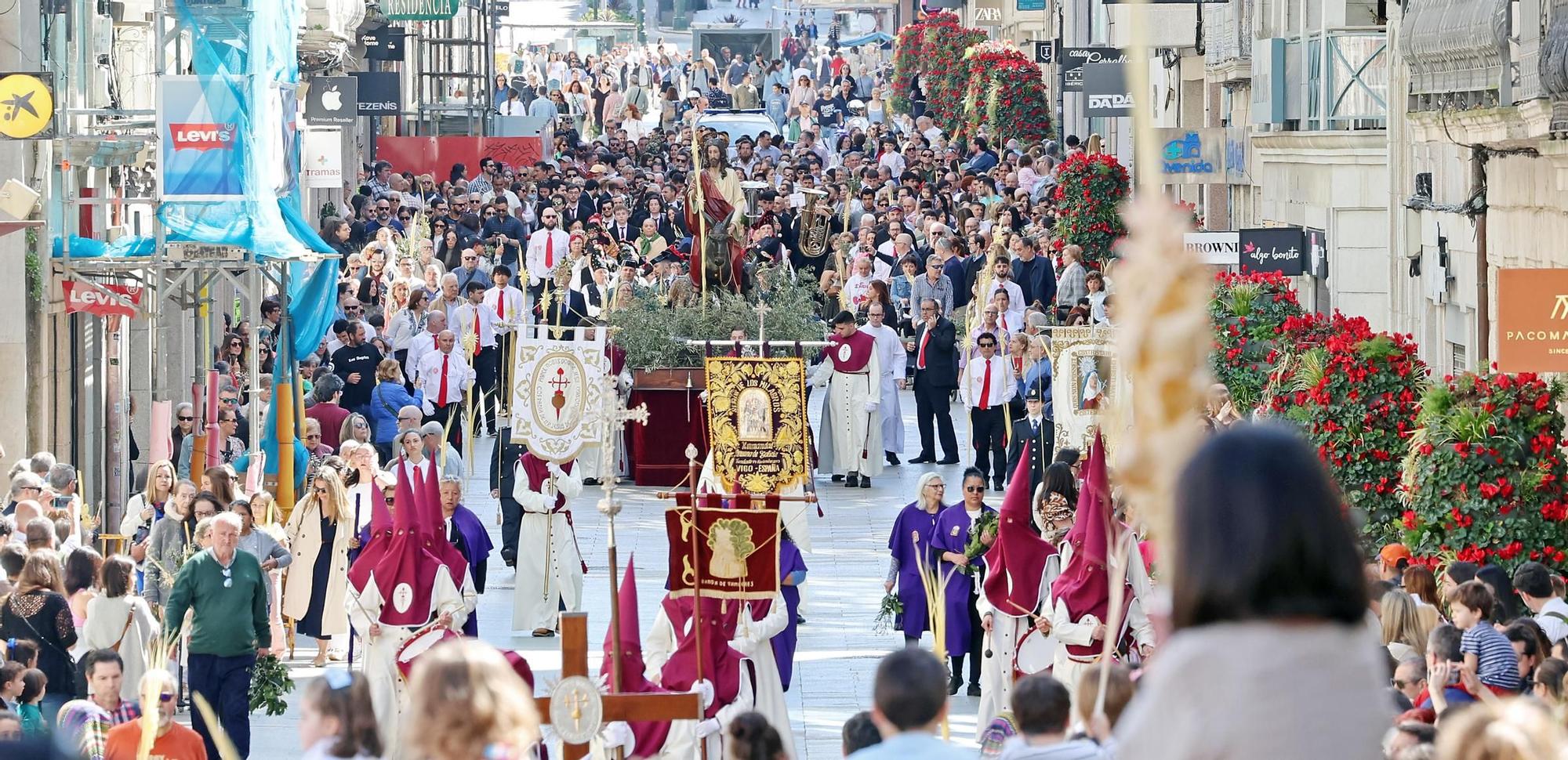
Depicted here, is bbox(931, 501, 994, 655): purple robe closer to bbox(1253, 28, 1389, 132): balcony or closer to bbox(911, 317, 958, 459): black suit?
bbox(911, 317, 958, 459): black suit

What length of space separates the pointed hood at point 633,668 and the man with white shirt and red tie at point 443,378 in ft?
39.2

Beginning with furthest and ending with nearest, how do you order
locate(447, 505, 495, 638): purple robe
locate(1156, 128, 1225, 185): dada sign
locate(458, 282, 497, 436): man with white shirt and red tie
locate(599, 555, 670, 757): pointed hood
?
locate(1156, 128, 1225, 185): dada sign
locate(458, 282, 497, 436): man with white shirt and red tie
locate(447, 505, 495, 638): purple robe
locate(599, 555, 670, 757): pointed hood

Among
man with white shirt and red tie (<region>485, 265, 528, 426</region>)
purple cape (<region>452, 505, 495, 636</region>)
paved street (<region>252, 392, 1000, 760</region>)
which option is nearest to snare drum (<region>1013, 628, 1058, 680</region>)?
paved street (<region>252, 392, 1000, 760</region>)

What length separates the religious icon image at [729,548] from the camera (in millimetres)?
12039

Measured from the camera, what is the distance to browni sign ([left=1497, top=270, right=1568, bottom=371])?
13000 mm

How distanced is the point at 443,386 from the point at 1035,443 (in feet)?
20.6

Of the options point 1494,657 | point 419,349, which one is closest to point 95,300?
point 419,349

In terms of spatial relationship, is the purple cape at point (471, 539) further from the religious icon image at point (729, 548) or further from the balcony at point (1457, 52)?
the balcony at point (1457, 52)

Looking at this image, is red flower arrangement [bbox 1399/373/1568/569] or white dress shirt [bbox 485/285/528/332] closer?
red flower arrangement [bbox 1399/373/1568/569]

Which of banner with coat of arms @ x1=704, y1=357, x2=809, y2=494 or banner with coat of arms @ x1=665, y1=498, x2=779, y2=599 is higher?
banner with coat of arms @ x1=704, y1=357, x2=809, y2=494

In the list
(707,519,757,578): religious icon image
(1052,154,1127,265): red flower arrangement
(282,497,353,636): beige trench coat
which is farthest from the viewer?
(1052,154,1127,265): red flower arrangement

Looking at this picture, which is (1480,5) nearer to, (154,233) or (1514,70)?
(1514,70)

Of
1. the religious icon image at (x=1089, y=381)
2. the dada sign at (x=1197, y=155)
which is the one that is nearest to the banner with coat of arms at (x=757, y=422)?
the religious icon image at (x=1089, y=381)

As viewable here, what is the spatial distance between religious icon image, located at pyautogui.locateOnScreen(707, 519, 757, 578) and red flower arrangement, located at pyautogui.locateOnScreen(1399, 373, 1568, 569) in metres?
3.38
